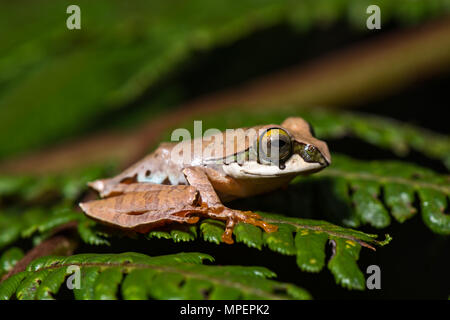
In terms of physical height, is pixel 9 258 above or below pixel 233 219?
below

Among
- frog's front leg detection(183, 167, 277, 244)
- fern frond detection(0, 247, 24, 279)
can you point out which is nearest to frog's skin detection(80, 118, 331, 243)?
frog's front leg detection(183, 167, 277, 244)

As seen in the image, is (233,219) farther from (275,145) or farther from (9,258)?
(9,258)

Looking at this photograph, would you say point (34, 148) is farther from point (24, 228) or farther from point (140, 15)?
point (24, 228)

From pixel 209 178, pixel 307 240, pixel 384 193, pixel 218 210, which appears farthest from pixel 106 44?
pixel 307 240

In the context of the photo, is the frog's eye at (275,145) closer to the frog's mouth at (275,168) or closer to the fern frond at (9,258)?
the frog's mouth at (275,168)

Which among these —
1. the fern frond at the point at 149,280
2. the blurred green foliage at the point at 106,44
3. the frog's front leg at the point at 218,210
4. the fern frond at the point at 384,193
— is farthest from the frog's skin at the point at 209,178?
the blurred green foliage at the point at 106,44

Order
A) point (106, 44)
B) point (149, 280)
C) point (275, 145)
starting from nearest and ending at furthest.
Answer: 1. point (149, 280)
2. point (275, 145)
3. point (106, 44)

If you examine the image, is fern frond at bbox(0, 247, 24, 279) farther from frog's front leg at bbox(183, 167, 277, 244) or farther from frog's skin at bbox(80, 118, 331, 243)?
frog's front leg at bbox(183, 167, 277, 244)
